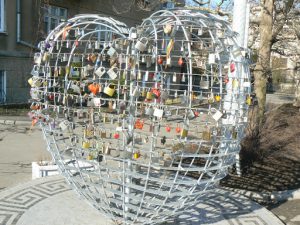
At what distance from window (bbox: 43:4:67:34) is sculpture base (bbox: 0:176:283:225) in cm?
1168

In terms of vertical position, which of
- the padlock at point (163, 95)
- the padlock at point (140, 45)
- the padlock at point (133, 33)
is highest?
the padlock at point (133, 33)

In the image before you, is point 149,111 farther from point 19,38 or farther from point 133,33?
point 19,38

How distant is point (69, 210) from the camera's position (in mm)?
4469

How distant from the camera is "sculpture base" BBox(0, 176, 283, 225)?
4199 mm

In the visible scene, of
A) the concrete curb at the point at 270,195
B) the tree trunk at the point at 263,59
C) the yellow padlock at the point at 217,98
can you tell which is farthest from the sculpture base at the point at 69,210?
the tree trunk at the point at 263,59

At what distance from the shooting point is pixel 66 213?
4.38 meters

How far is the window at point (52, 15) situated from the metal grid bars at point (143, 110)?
1253 centimetres

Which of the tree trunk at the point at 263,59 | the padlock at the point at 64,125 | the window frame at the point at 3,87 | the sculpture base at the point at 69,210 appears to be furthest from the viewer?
the window frame at the point at 3,87

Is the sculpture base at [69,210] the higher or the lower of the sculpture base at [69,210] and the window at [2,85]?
the lower

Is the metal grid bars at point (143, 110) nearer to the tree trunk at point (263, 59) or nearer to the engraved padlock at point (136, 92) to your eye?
the engraved padlock at point (136, 92)

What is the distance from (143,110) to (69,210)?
176 centimetres

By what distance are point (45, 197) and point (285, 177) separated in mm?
4576

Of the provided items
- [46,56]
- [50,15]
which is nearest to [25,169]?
[46,56]

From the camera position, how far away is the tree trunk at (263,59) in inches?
357
